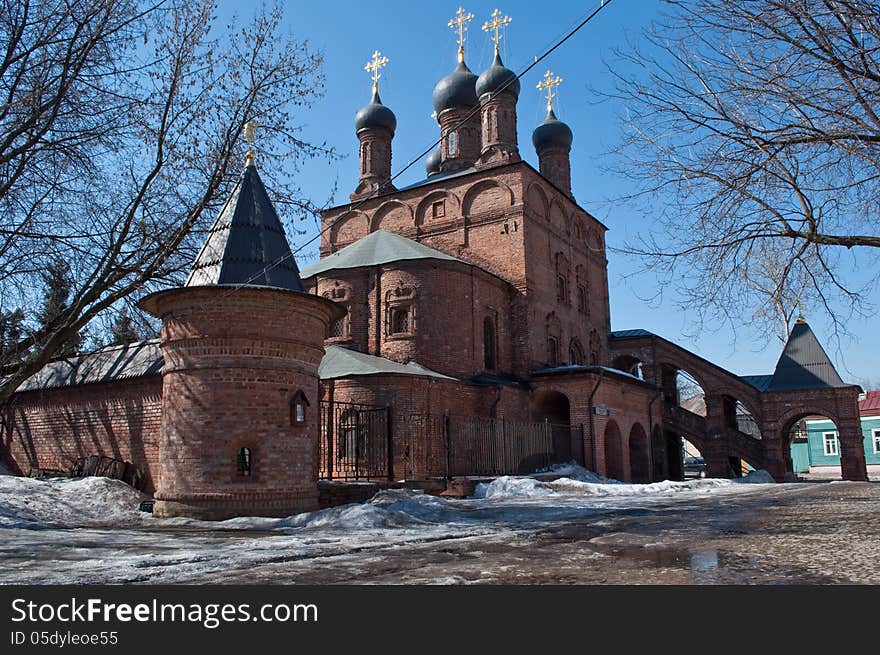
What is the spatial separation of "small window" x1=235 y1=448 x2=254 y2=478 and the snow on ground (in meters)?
0.96

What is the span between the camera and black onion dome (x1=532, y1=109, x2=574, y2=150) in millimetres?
31000

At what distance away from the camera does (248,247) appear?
11906mm

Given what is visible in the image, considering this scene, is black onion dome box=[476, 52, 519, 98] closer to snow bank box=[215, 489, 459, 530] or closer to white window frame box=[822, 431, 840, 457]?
snow bank box=[215, 489, 459, 530]

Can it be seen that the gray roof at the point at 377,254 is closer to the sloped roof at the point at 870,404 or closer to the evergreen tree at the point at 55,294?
the evergreen tree at the point at 55,294

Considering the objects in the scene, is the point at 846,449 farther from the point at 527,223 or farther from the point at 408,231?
the point at 408,231

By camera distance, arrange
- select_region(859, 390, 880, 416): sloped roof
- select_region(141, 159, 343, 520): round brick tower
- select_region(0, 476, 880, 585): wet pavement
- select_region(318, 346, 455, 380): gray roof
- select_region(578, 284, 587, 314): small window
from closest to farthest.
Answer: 1. select_region(0, 476, 880, 585): wet pavement
2. select_region(141, 159, 343, 520): round brick tower
3. select_region(318, 346, 455, 380): gray roof
4. select_region(578, 284, 587, 314): small window
5. select_region(859, 390, 880, 416): sloped roof

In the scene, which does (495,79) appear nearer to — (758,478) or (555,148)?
(555,148)

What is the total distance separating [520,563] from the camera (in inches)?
247

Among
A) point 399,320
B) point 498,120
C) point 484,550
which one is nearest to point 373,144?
point 498,120

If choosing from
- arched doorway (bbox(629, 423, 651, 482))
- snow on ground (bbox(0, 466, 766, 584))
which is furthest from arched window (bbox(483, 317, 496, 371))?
snow on ground (bbox(0, 466, 766, 584))

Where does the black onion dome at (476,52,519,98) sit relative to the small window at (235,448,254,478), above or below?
above

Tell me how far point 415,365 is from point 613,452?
7.60 meters

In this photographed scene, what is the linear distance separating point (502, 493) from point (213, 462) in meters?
7.55

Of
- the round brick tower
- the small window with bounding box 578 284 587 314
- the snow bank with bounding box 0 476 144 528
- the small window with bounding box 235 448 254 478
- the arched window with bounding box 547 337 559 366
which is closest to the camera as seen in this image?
the snow bank with bounding box 0 476 144 528
